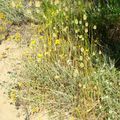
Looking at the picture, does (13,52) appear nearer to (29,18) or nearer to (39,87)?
(29,18)

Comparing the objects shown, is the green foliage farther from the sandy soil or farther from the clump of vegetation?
the sandy soil

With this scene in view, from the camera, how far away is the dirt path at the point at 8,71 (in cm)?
398

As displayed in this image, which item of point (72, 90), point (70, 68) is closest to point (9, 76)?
point (70, 68)

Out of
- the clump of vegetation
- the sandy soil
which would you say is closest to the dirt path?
the sandy soil

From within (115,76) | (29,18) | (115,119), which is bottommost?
(115,119)

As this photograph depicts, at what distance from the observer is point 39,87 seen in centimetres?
401

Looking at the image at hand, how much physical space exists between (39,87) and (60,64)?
325 millimetres

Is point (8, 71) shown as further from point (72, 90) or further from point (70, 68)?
point (72, 90)

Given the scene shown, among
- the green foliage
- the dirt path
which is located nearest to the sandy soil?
the dirt path

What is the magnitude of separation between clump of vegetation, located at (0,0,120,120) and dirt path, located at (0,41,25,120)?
12 cm

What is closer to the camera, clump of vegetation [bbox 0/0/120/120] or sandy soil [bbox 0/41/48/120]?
clump of vegetation [bbox 0/0/120/120]

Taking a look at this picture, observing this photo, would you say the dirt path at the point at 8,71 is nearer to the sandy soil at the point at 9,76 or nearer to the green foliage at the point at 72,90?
the sandy soil at the point at 9,76

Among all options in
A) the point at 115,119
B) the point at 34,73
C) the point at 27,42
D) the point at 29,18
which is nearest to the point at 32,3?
the point at 29,18

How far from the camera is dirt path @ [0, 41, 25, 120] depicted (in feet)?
13.0
